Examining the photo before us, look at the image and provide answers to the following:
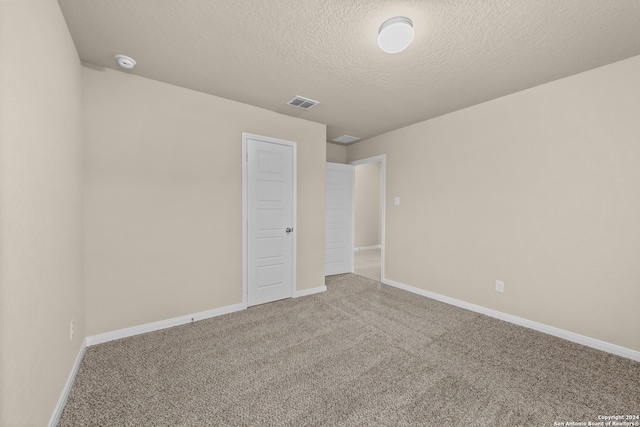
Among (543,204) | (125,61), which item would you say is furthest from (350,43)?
(543,204)

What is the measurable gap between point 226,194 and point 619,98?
4.00 meters

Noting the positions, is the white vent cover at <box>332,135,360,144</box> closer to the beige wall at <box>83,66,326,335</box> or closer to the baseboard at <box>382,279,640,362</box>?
the beige wall at <box>83,66,326,335</box>

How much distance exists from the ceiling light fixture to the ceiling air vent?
1.41 meters

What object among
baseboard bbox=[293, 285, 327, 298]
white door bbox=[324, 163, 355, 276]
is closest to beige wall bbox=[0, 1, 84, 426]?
baseboard bbox=[293, 285, 327, 298]

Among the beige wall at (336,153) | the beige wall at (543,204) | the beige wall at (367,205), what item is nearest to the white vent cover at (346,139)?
the beige wall at (336,153)

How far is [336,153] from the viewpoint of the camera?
5375mm

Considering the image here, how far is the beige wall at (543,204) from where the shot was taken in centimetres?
231

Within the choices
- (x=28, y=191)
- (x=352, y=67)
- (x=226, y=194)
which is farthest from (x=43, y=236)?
(x=352, y=67)

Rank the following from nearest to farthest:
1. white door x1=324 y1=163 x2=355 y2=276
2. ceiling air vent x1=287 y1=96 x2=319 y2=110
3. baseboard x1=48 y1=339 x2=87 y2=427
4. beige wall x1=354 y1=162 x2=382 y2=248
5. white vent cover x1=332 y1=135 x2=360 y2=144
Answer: baseboard x1=48 y1=339 x2=87 y2=427
ceiling air vent x1=287 y1=96 x2=319 y2=110
white vent cover x1=332 y1=135 x2=360 y2=144
white door x1=324 y1=163 x2=355 y2=276
beige wall x1=354 y1=162 x2=382 y2=248

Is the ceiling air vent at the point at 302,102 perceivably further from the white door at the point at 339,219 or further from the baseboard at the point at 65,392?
the baseboard at the point at 65,392

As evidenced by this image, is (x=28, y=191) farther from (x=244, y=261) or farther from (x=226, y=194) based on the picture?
(x=244, y=261)

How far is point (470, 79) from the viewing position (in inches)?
103

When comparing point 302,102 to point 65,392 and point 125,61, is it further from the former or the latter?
point 65,392

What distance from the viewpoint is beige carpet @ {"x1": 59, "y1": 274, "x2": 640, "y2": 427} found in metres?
1.63
